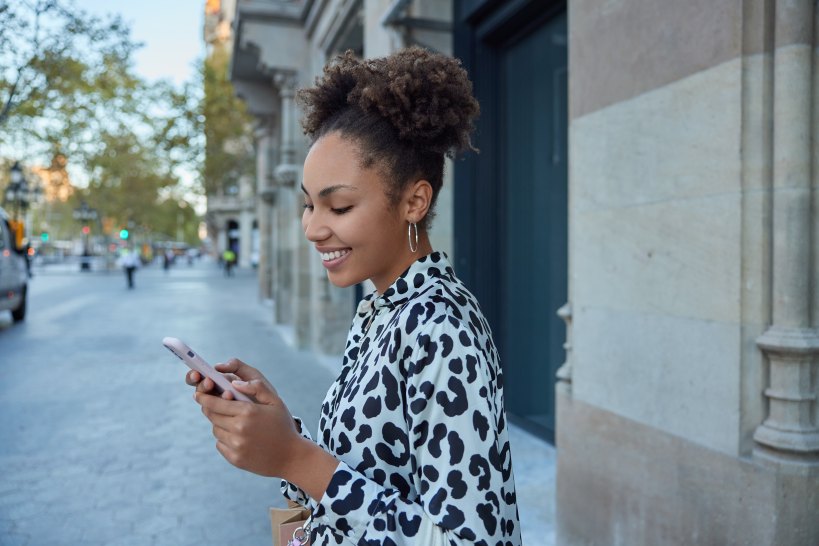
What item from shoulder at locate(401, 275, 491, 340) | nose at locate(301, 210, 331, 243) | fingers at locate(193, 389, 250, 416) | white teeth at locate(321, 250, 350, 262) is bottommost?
fingers at locate(193, 389, 250, 416)

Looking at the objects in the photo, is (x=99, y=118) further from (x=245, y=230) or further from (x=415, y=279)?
(x=415, y=279)

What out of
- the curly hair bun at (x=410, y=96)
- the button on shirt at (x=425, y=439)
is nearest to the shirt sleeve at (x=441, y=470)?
the button on shirt at (x=425, y=439)

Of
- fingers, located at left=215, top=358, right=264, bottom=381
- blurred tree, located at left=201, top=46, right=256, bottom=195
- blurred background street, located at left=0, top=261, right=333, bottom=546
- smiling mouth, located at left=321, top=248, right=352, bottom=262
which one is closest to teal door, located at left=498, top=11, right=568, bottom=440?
blurred background street, located at left=0, top=261, right=333, bottom=546

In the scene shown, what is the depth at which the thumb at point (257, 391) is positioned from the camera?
118 cm

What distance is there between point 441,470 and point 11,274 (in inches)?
600

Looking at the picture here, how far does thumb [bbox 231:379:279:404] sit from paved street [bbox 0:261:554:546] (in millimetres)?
3000

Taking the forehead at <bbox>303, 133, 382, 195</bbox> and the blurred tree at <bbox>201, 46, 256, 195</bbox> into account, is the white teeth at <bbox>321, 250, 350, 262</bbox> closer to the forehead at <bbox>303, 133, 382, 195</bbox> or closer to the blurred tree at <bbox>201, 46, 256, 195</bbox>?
the forehead at <bbox>303, 133, 382, 195</bbox>

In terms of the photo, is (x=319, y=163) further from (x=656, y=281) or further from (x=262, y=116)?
(x=262, y=116)

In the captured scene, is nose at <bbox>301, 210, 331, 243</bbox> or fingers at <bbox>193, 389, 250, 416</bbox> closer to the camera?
fingers at <bbox>193, 389, 250, 416</bbox>

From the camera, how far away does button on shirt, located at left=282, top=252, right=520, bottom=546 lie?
3.66ft

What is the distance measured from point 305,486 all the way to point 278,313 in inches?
537

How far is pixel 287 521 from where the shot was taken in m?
1.50

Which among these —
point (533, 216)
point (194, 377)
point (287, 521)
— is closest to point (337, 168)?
point (194, 377)

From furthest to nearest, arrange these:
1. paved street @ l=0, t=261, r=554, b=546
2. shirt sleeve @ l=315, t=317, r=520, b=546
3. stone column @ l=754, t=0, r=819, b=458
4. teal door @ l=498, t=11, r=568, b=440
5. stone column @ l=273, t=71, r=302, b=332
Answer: stone column @ l=273, t=71, r=302, b=332 → teal door @ l=498, t=11, r=568, b=440 → paved street @ l=0, t=261, r=554, b=546 → stone column @ l=754, t=0, r=819, b=458 → shirt sleeve @ l=315, t=317, r=520, b=546
